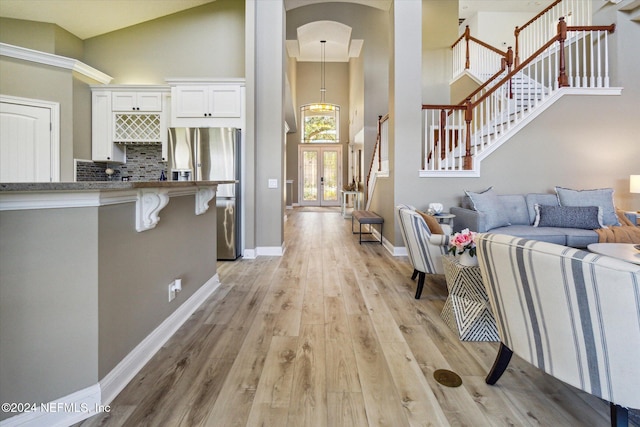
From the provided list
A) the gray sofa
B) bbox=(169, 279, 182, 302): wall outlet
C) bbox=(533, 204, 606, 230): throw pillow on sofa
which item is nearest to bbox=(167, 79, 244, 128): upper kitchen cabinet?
bbox=(169, 279, 182, 302): wall outlet

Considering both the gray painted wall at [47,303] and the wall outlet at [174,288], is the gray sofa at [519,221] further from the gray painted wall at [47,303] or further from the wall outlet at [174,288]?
the gray painted wall at [47,303]

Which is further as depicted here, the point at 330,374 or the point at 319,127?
the point at 319,127

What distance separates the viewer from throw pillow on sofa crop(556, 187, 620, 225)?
3.93 m

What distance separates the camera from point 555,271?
3.63ft

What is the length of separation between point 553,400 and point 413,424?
736mm

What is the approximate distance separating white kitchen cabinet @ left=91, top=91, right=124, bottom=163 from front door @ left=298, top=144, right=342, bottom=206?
821 centimetres

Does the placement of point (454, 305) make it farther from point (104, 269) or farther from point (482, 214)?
point (104, 269)

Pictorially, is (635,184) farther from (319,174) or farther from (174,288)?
(319,174)

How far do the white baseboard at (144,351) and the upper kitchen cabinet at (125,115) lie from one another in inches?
138

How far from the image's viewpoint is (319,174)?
13.0 meters

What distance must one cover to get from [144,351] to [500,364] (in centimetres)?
192

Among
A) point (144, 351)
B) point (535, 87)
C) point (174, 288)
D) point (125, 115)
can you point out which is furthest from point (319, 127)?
point (144, 351)

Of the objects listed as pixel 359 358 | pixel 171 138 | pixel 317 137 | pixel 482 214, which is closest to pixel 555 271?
pixel 359 358

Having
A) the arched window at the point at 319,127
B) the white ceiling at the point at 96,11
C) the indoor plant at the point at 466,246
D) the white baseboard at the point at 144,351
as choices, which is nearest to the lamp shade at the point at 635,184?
the indoor plant at the point at 466,246
